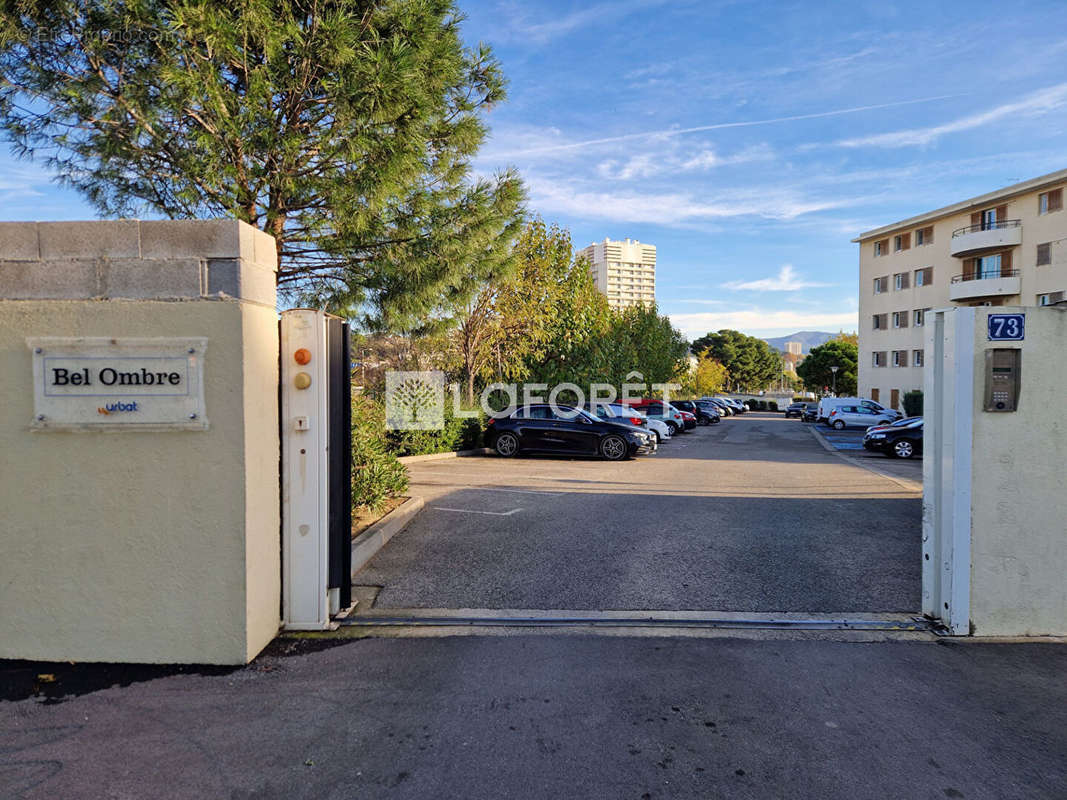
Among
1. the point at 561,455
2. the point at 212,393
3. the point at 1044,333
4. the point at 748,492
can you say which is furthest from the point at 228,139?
the point at 561,455

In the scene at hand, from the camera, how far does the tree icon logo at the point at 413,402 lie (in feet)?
52.1

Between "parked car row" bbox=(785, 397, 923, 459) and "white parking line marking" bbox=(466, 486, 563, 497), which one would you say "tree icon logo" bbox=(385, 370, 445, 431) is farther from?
"parked car row" bbox=(785, 397, 923, 459)

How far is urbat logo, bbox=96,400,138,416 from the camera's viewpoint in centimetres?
380

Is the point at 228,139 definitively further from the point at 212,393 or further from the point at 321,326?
the point at 212,393

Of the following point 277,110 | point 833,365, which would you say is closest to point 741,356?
point 833,365

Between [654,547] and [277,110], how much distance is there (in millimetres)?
6950

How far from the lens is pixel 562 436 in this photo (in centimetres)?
1703

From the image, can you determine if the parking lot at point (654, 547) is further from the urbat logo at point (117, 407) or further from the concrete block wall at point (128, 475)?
the urbat logo at point (117, 407)

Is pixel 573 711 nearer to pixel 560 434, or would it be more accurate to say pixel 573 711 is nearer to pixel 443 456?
pixel 443 456

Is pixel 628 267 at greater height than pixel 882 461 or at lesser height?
greater

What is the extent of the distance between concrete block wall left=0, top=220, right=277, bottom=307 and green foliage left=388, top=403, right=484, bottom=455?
36.1 feet

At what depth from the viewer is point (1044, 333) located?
14.4ft

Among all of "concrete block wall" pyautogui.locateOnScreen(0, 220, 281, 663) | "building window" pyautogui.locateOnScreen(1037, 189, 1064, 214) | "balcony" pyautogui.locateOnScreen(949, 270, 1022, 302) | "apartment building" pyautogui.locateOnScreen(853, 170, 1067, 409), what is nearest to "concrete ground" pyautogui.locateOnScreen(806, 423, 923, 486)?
"concrete block wall" pyautogui.locateOnScreen(0, 220, 281, 663)

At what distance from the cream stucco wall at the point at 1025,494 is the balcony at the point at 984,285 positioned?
42.1m
